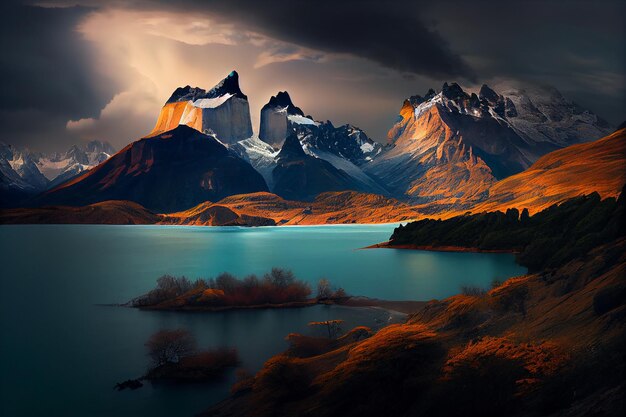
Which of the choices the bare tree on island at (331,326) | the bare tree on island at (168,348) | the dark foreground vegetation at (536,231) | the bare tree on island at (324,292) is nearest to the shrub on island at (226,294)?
the bare tree on island at (324,292)

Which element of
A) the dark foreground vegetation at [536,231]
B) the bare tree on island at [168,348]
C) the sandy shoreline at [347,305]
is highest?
the dark foreground vegetation at [536,231]

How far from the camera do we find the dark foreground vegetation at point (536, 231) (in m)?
69.0

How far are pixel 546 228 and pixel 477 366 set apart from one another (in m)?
98.1

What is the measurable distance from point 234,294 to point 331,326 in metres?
18.7

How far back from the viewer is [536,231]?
400 feet

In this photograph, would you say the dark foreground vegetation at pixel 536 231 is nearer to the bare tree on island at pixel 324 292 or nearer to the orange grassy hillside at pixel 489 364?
the orange grassy hillside at pixel 489 364

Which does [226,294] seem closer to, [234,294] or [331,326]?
[234,294]

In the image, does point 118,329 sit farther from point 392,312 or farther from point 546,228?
point 546,228

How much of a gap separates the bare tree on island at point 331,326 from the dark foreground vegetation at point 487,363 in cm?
721

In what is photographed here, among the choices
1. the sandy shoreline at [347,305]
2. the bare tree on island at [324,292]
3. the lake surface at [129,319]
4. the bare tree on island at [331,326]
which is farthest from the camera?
the bare tree on island at [324,292]

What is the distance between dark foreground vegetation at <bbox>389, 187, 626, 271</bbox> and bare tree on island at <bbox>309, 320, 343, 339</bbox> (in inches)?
1095

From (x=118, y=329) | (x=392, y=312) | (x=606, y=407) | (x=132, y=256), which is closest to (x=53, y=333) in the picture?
(x=118, y=329)

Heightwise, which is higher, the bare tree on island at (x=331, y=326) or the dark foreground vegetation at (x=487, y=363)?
the dark foreground vegetation at (x=487, y=363)

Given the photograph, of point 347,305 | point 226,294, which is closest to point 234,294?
point 226,294
